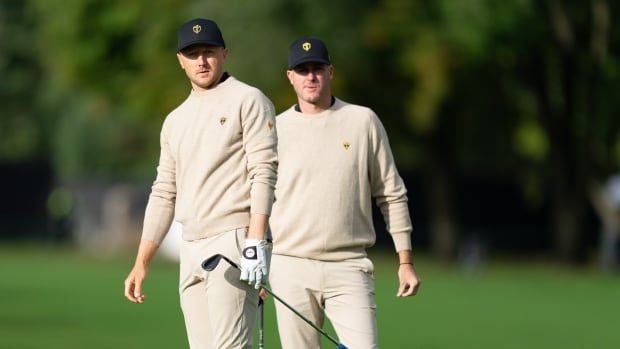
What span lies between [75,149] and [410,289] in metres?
49.1

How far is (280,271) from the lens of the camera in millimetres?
9102

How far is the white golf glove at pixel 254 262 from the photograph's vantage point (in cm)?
778

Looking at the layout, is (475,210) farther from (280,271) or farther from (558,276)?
(280,271)

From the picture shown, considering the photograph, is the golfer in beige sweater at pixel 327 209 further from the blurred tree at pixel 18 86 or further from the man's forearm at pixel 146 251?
the blurred tree at pixel 18 86

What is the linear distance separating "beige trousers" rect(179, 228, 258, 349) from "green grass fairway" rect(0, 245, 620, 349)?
8.52m

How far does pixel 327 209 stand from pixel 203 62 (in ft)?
4.26

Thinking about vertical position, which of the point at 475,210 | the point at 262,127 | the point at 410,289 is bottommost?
the point at 475,210

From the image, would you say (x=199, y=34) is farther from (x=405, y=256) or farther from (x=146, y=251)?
(x=405, y=256)

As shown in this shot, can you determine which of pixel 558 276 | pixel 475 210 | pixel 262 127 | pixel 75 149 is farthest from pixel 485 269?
pixel 262 127

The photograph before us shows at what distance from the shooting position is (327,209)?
907 centimetres

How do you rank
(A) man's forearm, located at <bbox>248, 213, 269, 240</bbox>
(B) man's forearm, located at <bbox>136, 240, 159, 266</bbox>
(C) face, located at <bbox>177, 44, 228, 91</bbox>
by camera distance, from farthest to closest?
1. (B) man's forearm, located at <bbox>136, 240, 159, 266</bbox>
2. (C) face, located at <bbox>177, 44, 228, 91</bbox>
3. (A) man's forearm, located at <bbox>248, 213, 269, 240</bbox>

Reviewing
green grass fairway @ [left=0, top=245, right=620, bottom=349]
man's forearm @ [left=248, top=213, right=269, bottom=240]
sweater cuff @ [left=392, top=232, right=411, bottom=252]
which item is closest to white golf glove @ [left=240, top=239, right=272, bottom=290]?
man's forearm @ [left=248, top=213, right=269, bottom=240]

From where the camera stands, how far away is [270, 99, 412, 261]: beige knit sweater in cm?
905

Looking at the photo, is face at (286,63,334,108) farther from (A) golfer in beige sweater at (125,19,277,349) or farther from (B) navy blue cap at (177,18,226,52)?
(B) navy blue cap at (177,18,226,52)
